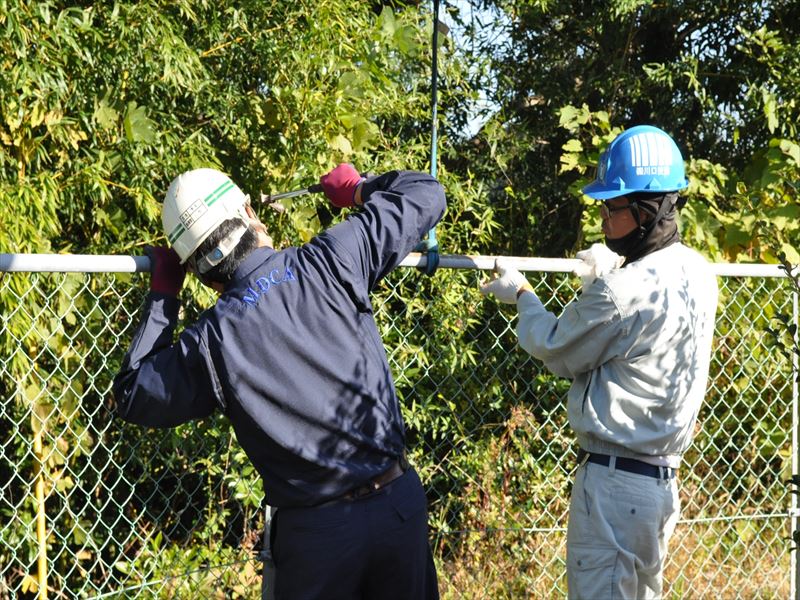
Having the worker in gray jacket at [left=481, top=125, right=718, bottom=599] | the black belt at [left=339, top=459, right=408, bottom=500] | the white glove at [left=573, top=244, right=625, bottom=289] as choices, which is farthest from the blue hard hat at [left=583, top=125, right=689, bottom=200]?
the black belt at [left=339, top=459, right=408, bottom=500]

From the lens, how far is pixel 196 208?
2.52 m

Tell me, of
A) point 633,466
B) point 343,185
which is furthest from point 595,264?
point 343,185

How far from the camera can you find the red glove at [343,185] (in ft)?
9.61

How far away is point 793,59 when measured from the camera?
589 centimetres

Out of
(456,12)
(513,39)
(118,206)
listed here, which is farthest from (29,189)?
(513,39)

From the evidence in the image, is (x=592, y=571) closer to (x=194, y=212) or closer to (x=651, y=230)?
(x=651, y=230)

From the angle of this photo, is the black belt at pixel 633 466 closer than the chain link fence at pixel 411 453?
Yes

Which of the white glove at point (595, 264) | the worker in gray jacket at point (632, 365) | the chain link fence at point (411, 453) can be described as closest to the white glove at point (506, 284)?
the worker in gray jacket at point (632, 365)

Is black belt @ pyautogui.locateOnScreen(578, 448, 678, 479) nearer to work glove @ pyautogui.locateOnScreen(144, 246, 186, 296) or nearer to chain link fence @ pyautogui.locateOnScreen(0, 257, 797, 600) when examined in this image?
chain link fence @ pyautogui.locateOnScreen(0, 257, 797, 600)

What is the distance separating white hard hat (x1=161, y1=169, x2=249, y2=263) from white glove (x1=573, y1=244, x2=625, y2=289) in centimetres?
129

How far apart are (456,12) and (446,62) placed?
2.16ft

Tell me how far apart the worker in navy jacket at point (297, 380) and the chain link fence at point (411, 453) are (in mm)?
1023

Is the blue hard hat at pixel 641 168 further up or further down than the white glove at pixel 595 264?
further up

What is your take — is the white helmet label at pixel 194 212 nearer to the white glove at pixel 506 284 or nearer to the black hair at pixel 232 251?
the black hair at pixel 232 251
